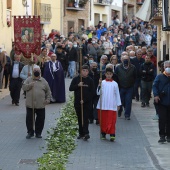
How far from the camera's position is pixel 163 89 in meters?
16.9

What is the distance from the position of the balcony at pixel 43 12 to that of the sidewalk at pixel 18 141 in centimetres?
1868

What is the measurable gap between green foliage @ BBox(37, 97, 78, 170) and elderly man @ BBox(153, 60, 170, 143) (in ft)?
6.65

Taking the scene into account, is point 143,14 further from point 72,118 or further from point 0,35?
point 72,118

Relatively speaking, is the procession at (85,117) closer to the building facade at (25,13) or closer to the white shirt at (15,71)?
the white shirt at (15,71)

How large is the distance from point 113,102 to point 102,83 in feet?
1.81

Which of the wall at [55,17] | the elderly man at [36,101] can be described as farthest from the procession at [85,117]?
the wall at [55,17]

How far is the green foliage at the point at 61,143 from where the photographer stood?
13.8 meters

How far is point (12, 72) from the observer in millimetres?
24828

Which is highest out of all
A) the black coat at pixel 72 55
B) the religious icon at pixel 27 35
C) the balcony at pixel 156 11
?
the balcony at pixel 156 11

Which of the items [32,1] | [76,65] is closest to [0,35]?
[76,65]

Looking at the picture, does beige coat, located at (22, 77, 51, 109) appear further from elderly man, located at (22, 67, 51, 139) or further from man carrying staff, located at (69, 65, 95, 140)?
man carrying staff, located at (69, 65, 95, 140)

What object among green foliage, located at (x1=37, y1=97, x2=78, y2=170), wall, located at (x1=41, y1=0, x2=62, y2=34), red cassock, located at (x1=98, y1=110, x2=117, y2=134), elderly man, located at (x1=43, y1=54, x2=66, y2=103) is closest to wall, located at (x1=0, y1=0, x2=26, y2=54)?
wall, located at (x1=41, y1=0, x2=62, y2=34)

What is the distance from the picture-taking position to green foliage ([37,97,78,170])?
1384 cm

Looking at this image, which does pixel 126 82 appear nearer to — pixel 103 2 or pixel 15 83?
pixel 15 83
